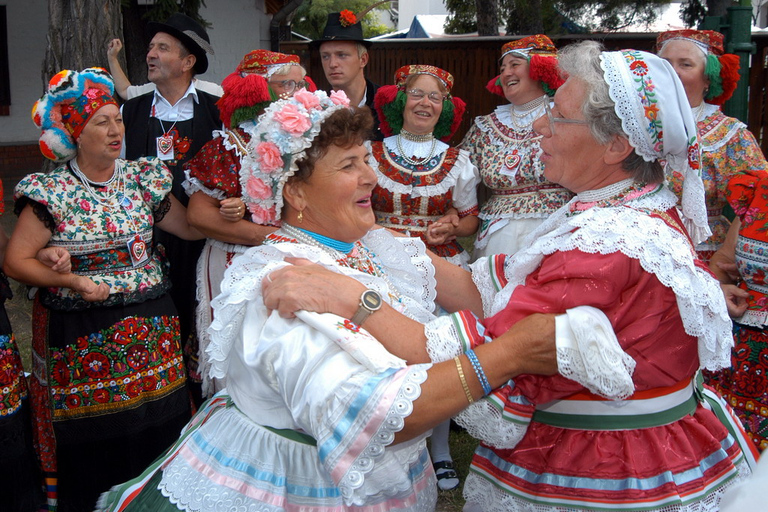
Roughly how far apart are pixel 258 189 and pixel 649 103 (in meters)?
1.32

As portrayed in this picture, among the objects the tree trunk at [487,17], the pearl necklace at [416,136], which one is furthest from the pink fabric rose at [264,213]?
the tree trunk at [487,17]

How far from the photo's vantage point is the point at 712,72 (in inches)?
178

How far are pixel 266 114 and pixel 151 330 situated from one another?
65.0 inches

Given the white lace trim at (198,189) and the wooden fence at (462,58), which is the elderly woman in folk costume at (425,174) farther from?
the wooden fence at (462,58)

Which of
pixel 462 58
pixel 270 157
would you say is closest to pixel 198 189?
pixel 270 157

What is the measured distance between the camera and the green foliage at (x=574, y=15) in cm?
1497

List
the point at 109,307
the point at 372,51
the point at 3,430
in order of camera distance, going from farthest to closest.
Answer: the point at 372,51 < the point at 109,307 < the point at 3,430

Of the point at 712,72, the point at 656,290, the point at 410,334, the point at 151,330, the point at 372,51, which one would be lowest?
the point at 151,330

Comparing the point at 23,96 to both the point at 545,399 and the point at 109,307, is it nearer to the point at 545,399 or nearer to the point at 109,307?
the point at 109,307

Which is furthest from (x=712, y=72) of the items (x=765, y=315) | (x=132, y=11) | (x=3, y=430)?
(x=132, y=11)

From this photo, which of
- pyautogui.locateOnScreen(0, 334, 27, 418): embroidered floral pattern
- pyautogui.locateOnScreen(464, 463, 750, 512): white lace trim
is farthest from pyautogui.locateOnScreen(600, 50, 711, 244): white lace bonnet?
pyautogui.locateOnScreen(0, 334, 27, 418): embroidered floral pattern

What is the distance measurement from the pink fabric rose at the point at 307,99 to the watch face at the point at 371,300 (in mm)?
767

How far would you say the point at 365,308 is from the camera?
208 centimetres

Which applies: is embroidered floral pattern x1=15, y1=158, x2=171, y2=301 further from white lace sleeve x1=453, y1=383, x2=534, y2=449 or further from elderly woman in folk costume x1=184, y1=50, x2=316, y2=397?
white lace sleeve x1=453, y1=383, x2=534, y2=449
